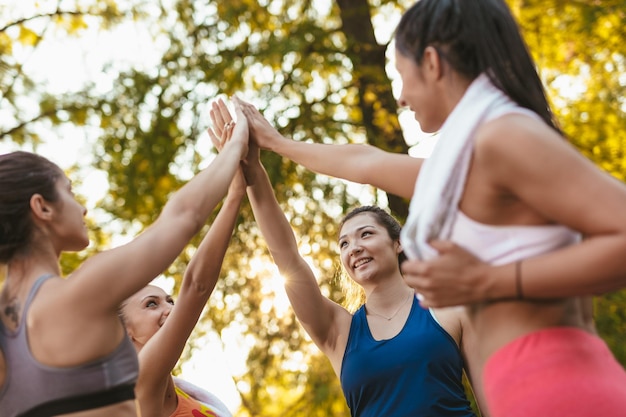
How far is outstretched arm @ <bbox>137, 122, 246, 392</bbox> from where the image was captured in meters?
3.27

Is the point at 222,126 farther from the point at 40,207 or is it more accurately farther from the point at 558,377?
the point at 558,377

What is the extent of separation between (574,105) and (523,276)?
7.83 metres

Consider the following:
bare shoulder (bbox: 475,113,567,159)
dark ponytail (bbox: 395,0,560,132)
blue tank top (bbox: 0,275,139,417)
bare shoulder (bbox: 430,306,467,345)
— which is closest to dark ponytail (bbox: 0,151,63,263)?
blue tank top (bbox: 0,275,139,417)

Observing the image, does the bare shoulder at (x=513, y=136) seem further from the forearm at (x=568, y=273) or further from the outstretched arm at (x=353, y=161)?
the outstretched arm at (x=353, y=161)

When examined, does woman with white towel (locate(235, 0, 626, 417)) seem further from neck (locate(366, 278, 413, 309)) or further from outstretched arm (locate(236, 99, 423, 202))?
neck (locate(366, 278, 413, 309))

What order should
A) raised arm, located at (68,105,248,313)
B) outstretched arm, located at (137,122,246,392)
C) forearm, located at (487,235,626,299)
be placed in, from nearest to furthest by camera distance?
1. forearm, located at (487,235,626,299)
2. raised arm, located at (68,105,248,313)
3. outstretched arm, located at (137,122,246,392)

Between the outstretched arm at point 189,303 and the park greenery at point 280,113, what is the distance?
3620mm

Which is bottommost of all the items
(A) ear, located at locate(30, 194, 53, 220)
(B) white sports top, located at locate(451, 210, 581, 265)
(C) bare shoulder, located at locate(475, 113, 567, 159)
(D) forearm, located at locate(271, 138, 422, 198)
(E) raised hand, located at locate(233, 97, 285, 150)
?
(E) raised hand, located at locate(233, 97, 285, 150)

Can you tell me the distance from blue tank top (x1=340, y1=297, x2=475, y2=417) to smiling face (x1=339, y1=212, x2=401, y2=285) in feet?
1.13

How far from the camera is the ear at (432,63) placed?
6.57 feet

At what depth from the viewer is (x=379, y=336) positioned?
11.7 feet

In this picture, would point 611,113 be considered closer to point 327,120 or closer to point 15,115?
point 327,120

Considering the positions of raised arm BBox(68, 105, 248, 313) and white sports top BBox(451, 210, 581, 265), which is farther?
raised arm BBox(68, 105, 248, 313)

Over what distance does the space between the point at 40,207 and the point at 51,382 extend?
1.62ft
